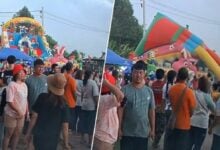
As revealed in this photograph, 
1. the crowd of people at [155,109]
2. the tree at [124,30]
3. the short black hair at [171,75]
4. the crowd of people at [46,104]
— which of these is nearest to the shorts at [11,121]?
the crowd of people at [46,104]

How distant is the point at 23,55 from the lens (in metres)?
1.46

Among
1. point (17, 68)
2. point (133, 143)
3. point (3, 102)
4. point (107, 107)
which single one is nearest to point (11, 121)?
point (3, 102)

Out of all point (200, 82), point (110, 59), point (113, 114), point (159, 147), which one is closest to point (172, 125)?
point (159, 147)

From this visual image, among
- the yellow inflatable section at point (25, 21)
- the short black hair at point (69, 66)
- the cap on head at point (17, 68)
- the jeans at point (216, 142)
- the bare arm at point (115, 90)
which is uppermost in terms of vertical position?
the yellow inflatable section at point (25, 21)

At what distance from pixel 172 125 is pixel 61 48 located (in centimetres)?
117

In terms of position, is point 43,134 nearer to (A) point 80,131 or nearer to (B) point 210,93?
(A) point 80,131

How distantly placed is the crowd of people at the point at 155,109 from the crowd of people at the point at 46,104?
0.69ft


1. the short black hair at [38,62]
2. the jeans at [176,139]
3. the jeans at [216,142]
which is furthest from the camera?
the jeans at [216,142]

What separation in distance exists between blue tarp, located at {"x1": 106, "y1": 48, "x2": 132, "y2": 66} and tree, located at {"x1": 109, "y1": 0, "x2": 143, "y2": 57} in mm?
33

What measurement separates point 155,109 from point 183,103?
0.22 metres

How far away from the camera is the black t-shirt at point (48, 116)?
1.63 meters

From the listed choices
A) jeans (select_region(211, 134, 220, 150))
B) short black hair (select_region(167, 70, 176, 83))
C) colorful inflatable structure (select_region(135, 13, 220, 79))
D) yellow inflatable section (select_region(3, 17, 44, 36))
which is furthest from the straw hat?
jeans (select_region(211, 134, 220, 150))

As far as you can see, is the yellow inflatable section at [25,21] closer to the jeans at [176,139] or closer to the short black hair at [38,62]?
the short black hair at [38,62]

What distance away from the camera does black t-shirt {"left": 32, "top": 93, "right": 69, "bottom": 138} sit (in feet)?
5.33
